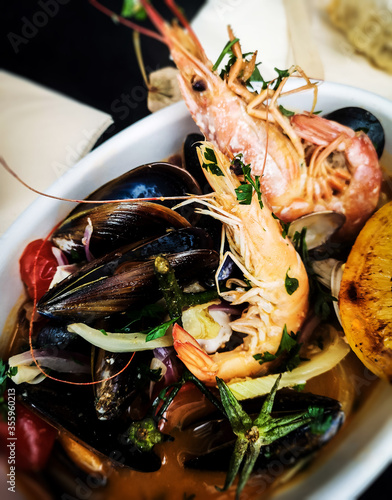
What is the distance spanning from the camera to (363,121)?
1.26m

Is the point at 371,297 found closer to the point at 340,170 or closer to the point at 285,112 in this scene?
the point at 340,170

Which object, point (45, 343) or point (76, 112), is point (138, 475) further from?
point (76, 112)

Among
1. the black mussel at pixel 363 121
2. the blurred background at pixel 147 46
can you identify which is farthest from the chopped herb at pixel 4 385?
the black mussel at pixel 363 121

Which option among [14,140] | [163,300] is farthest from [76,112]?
[163,300]

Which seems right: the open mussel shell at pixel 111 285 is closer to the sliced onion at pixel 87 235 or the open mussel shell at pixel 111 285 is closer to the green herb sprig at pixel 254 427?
the sliced onion at pixel 87 235

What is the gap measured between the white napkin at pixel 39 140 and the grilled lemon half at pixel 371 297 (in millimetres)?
1068

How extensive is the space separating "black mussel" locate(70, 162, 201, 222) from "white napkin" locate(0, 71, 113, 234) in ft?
1.52

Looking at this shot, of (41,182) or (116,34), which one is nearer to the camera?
(41,182)

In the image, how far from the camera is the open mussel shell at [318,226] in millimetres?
1217

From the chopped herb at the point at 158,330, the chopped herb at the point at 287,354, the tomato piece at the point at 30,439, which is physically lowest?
the chopped herb at the point at 287,354

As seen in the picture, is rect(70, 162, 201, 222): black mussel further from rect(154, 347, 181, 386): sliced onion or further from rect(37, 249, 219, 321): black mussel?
rect(154, 347, 181, 386): sliced onion

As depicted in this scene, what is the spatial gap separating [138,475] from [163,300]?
1.44ft

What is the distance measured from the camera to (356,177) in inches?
49.4

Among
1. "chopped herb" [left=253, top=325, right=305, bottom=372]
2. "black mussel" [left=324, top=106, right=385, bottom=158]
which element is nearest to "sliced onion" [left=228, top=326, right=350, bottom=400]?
"chopped herb" [left=253, top=325, right=305, bottom=372]
